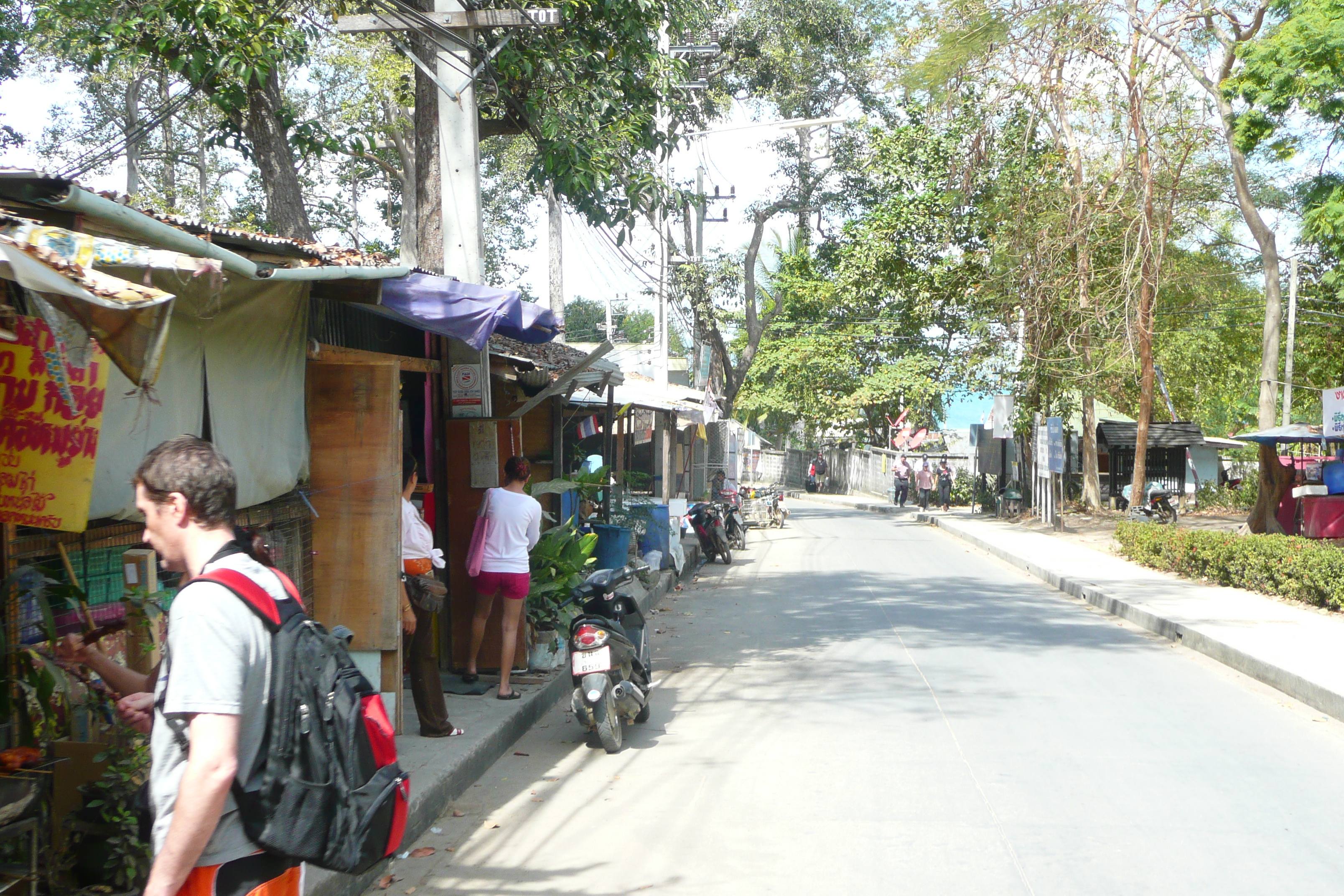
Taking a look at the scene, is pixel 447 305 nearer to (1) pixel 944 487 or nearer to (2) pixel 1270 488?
(2) pixel 1270 488

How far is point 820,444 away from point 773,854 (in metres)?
52.0

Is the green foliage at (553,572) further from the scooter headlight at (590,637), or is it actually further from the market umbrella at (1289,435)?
the market umbrella at (1289,435)

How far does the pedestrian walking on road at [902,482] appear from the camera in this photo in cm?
3800

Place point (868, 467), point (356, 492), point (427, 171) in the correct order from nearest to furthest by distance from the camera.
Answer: point (356, 492)
point (427, 171)
point (868, 467)

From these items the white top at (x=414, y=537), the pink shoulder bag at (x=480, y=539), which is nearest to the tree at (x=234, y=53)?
the pink shoulder bag at (x=480, y=539)

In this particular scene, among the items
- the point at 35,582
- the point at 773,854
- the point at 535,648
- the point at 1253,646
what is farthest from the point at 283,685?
the point at 1253,646

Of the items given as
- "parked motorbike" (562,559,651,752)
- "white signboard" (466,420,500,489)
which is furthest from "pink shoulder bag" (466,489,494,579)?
"parked motorbike" (562,559,651,752)

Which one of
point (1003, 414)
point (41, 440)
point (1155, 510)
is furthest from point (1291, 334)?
point (41, 440)

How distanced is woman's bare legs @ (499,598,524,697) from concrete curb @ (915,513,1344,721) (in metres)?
5.94

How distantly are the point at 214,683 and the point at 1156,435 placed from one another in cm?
3522

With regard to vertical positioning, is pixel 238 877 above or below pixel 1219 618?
above

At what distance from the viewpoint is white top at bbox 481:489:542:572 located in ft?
25.0

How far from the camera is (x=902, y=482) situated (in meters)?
38.1

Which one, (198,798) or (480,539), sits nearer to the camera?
(198,798)
